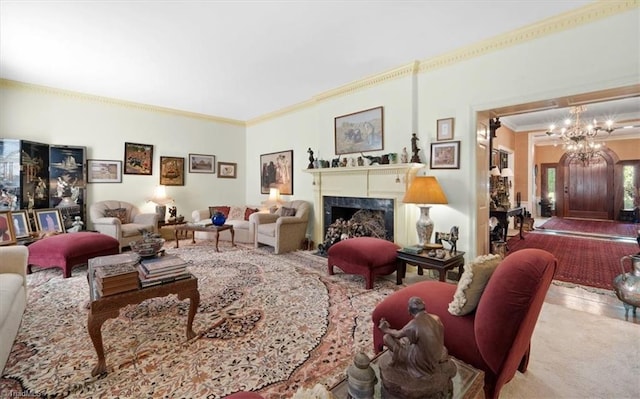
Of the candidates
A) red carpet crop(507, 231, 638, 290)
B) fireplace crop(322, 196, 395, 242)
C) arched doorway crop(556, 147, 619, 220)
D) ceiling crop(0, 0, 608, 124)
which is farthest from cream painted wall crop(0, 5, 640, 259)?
arched doorway crop(556, 147, 619, 220)

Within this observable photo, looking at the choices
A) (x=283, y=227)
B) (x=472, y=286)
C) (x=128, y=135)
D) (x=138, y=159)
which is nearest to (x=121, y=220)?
(x=138, y=159)

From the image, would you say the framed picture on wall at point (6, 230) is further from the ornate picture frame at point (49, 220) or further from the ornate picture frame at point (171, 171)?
the ornate picture frame at point (171, 171)

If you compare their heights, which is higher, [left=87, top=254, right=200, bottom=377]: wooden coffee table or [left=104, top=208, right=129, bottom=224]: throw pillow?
[left=104, top=208, right=129, bottom=224]: throw pillow

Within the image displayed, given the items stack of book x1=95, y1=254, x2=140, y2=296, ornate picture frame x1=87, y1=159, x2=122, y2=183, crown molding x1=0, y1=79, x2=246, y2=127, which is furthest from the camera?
ornate picture frame x1=87, y1=159, x2=122, y2=183

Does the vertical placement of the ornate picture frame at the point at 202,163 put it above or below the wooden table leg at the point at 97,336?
above

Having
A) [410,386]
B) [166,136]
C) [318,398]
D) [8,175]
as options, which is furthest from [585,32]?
[8,175]

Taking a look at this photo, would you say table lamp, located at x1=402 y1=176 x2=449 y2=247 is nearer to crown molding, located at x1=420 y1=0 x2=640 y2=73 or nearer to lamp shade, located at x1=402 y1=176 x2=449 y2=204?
lamp shade, located at x1=402 y1=176 x2=449 y2=204

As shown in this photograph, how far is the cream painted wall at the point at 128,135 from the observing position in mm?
5082

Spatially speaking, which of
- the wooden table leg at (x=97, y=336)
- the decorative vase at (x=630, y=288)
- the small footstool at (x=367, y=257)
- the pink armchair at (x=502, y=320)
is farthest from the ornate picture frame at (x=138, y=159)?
the decorative vase at (x=630, y=288)

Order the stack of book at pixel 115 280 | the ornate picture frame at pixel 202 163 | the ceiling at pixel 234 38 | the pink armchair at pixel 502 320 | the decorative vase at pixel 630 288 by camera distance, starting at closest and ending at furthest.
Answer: the pink armchair at pixel 502 320
the stack of book at pixel 115 280
the decorative vase at pixel 630 288
the ceiling at pixel 234 38
the ornate picture frame at pixel 202 163

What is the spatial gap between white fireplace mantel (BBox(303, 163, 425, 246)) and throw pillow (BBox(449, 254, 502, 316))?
2578 millimetres

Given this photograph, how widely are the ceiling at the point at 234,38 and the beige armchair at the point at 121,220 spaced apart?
2.28 meters

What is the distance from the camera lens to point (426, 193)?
3.55 m

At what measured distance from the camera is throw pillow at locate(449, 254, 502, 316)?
162 centimetres
